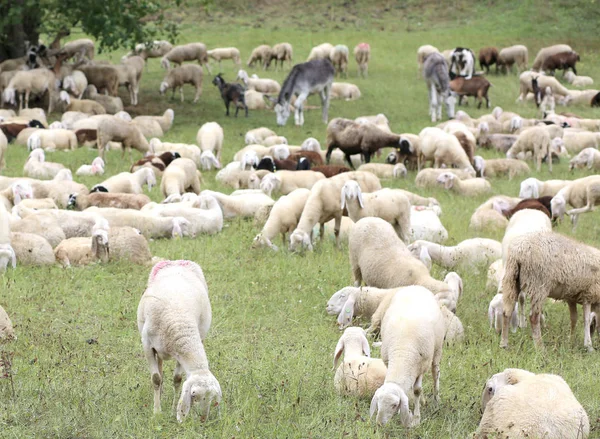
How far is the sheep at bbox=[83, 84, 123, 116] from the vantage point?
75.0ft

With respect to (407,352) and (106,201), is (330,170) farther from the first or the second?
(407,352)

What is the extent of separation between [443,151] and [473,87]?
30.5 ft

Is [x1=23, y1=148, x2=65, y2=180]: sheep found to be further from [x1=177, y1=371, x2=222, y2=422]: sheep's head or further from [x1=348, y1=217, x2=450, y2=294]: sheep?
[x1=177, y1=371, x2=222, y2=422]: sheep's head

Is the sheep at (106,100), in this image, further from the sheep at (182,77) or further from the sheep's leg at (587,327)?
the sheep's leg at (587,327)

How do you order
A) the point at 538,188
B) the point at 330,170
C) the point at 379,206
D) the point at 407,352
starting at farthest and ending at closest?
the point at 330,170, the point at 538,188, the point at 379,206, the point at 407,352

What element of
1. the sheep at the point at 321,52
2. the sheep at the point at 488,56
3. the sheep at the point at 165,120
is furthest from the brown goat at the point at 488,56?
the sheep at the point at 165,120

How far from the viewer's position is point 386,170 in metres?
16.6

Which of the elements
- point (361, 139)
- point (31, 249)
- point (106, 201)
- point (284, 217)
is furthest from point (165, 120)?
point (31, 249)

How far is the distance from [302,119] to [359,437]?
1701 centimetres

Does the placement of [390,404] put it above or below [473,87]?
above

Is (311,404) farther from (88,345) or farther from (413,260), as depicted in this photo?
(413,260)

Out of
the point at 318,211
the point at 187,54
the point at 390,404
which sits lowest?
the point at 187,54

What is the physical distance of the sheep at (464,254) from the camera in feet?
35.7

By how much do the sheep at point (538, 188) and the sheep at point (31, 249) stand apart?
762 cm
